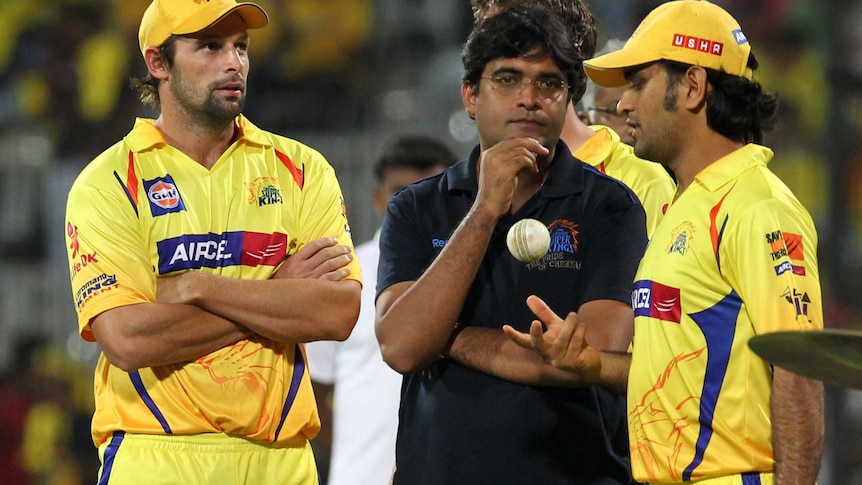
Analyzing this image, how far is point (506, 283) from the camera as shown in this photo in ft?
11.5

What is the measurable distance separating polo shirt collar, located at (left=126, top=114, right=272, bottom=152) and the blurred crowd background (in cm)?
343

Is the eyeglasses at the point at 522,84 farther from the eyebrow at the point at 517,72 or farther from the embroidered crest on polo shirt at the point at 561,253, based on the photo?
the embroidered crest on polo shirt at the point at 561,253

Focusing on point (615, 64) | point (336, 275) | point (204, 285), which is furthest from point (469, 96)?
point (204, 285)

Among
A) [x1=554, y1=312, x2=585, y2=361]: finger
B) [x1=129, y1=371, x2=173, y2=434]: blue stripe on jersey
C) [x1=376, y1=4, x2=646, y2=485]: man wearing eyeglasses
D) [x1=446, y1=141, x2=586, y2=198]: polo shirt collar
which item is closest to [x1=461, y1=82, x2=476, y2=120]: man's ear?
[x1=376, y1=4, x2=646, y2=485]: man wearing eyeglasses

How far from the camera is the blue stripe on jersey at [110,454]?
3.86 m

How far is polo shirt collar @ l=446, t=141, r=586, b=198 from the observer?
358 cm

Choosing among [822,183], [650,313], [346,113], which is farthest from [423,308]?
[346,113]

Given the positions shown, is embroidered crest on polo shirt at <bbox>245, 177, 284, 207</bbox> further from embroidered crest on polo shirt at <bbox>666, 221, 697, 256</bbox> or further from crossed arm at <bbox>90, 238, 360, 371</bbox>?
embroidered crest on polo shirt at <bbox>666, 221, 697, 256</bbox>

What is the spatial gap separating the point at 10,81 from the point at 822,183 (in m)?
5.91

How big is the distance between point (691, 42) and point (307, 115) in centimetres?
558

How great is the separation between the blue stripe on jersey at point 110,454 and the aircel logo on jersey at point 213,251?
1.66ft

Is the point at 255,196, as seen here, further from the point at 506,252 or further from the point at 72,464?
the point at 72,464

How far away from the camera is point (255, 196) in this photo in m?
3.99

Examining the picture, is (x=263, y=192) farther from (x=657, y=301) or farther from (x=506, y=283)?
(x=657, y=301)
